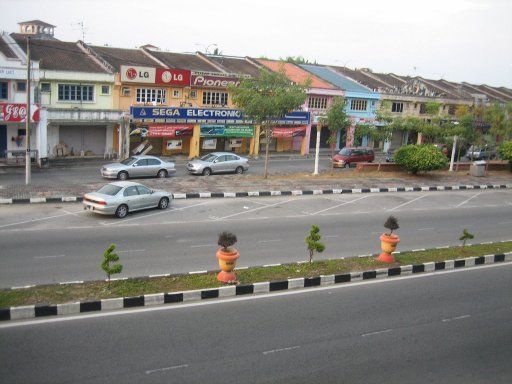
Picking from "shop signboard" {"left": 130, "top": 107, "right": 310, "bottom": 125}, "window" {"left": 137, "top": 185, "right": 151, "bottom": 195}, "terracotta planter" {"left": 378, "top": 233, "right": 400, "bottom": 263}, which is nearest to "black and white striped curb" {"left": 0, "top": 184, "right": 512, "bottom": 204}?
"window" {"left": 137, "top": 185, "right": 151, "bottom": 195}

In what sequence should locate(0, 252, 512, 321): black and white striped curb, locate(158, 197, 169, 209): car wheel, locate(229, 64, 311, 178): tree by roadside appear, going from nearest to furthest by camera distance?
locate(0, 252, 512, 321): black and white striped curb, locate(158, 197, 169, 209): car wheel, locate(229, 64, 311, 178): tree by roadside

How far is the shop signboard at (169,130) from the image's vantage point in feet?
119

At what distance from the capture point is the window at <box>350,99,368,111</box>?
163 feet

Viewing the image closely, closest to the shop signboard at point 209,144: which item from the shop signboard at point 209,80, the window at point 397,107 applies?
the shop signboard at point 209,80

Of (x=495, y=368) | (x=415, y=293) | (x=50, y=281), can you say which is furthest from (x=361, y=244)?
(x=50, y=281)

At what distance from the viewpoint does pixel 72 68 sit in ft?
109

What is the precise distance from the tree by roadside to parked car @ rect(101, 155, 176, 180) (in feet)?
18.1

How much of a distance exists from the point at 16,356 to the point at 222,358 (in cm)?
330

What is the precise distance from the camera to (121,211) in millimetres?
20062

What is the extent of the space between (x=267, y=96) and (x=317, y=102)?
16679 mm

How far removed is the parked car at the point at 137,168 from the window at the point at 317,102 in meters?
19.4

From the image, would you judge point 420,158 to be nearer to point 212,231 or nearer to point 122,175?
point 122,175

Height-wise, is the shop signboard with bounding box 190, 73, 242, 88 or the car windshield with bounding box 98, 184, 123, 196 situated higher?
the shop signboard with bounding box 190, 73, 242, 88

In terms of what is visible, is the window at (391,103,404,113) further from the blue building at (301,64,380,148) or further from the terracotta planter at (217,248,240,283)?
the terracotta planter at (217,248,240,283)
